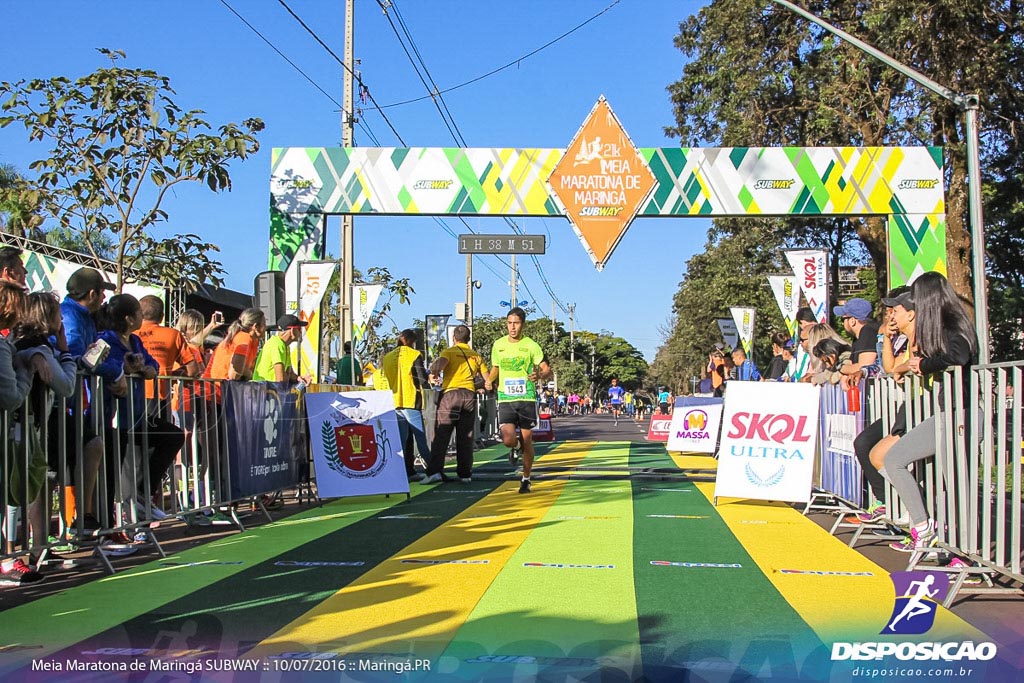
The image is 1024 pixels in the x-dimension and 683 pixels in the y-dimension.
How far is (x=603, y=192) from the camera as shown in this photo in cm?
1452

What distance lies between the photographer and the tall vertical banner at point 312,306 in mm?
14219

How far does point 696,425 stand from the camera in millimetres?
17641

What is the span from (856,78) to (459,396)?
16.0 meters

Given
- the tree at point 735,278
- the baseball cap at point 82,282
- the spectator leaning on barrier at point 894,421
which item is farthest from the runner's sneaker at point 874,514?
the tree at point 735,278

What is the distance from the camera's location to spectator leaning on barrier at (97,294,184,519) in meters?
7.48

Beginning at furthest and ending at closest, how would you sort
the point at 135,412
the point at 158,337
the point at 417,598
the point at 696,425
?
the point at 696,425
the point at 158,337
the point at 135,412
the point at 417,598

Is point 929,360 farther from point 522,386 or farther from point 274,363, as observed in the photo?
point 274,363

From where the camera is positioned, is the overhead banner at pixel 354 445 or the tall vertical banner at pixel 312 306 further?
the tall vertical banner at pixel 312 306

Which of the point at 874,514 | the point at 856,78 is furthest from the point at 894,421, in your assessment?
the point at 856,78

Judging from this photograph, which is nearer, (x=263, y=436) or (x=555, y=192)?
(x=263, y=436)

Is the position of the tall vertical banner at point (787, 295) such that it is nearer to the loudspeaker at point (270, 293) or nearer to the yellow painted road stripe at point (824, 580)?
the yellow painted road stripe at point (824, 580)

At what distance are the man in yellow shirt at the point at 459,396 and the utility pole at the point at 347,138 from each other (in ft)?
28.8

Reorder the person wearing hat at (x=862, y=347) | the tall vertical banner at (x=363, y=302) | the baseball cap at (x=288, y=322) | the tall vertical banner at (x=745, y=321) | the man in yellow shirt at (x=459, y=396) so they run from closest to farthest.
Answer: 1. the person wearing hat at (x=862, y=347)
2. the baseball cap at (x=288, y=322)
3. the man in yellow shirt at (x=459, y=396)
4. the tall vertical banner at (x=363, y=302)
5. the tall vertical banner at (x=745, y=321)

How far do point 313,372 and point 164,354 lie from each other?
548 centimetres
